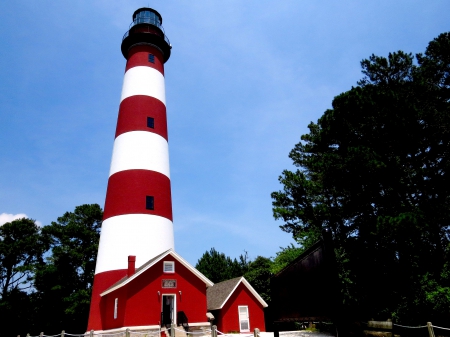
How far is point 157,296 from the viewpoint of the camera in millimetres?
17859

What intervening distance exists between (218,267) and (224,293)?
13.8 metres

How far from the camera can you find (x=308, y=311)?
483 centimetres

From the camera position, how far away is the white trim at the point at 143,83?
2459cm

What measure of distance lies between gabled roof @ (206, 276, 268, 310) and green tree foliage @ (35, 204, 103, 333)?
13602 millimetres

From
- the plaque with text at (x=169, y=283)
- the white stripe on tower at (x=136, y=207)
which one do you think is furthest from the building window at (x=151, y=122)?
the plaque with text at (x=169, y=283)

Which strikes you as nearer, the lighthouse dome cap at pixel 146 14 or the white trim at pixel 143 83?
the white trim at pixel 143 83

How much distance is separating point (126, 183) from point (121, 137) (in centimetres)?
375

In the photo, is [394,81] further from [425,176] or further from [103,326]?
[103,326]

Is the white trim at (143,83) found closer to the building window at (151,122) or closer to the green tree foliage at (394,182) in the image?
the building window at (151,122)

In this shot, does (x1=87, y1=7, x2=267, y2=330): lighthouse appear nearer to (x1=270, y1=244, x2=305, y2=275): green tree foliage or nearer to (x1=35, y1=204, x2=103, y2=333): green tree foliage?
(x1=270, y1=244, x2=305, y2=275): green tree foliage

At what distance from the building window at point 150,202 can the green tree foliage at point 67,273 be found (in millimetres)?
16940

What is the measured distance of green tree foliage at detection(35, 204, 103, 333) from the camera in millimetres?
33031

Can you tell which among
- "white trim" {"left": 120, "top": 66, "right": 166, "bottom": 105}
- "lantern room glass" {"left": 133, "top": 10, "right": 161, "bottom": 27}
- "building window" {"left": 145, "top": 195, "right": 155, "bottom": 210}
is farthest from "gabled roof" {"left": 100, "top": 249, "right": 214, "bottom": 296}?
"lantern room glass" {"left": 133, "top": 10, "right": 161, "bottom": 27}

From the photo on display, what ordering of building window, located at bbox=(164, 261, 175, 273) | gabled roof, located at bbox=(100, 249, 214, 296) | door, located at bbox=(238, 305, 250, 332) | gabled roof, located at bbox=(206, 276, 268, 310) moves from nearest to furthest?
gabled roof, located at bbox=(100, 249, 214, 296) < building window, located at bbox=(164, 261, 175, 273) < gabled roof, located at bbox=(206, 276, 268, 310) < door, located at bbox=(238, 305, 250, 332)
